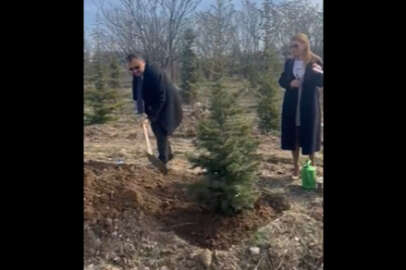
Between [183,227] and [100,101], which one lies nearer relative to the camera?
[183,227]

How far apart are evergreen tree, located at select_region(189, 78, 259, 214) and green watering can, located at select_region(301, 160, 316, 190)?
2.81ft

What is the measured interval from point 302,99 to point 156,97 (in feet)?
4.67

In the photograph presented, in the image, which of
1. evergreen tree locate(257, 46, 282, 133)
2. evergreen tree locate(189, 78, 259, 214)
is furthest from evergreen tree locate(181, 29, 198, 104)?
evergreen tree locate(189, 78, 259, 214)

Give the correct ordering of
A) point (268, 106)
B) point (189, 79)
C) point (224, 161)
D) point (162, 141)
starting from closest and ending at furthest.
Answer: point (224, 161) → point (162, 141) → point (268, 106) → point (189, 79)

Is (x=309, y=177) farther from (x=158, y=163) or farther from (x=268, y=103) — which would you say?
(x=268, y=103)

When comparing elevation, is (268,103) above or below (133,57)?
below

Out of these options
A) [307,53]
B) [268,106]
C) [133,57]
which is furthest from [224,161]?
[268,106]

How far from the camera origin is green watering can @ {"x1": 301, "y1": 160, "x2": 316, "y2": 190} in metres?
4.45

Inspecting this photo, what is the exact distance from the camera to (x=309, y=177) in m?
4.46

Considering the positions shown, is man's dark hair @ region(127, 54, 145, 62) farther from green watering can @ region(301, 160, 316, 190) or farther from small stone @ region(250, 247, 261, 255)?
small stone @ region(250, 247, 261, 255)

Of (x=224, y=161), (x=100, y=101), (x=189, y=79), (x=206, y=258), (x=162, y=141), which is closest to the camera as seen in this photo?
(x=206, y=258)
